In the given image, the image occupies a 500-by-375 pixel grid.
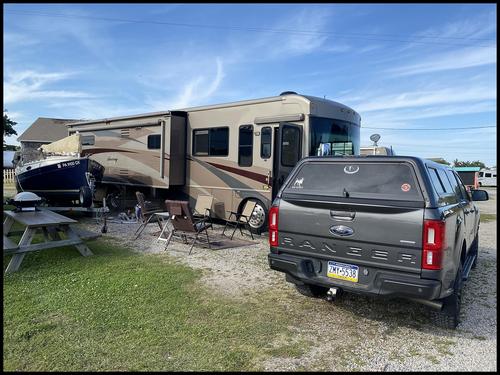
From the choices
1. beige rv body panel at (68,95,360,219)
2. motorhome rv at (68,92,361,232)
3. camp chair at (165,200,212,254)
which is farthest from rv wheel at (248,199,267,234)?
camp chair at (165,200,212,254)

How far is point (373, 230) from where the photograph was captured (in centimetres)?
367

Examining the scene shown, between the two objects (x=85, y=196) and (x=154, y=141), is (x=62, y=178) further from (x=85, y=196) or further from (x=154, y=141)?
(x=154, y=141)

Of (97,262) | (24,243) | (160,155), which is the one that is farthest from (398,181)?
(160,155)

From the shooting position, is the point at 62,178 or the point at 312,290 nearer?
the point at 312,290

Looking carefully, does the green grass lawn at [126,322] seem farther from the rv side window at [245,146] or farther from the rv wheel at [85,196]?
the rv wheel at [85,196]

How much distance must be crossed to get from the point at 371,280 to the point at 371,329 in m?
0.61

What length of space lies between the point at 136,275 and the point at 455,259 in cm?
396

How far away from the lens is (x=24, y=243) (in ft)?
18.5

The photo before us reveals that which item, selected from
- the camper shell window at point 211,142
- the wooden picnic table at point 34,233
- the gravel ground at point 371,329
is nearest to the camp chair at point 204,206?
the camper shell window at point 211,142

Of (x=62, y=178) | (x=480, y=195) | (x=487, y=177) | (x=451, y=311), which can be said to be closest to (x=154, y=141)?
(x=62, y=178)

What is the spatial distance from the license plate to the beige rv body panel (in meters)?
4.41

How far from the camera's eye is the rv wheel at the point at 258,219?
8656 mm

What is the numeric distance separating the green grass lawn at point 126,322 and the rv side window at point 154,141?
5.42 m

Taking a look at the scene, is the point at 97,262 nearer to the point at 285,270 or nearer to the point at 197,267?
the point at 197,267
